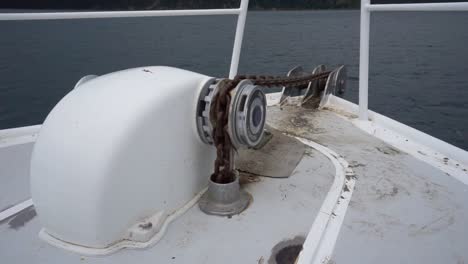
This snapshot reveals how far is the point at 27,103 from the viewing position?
10.4 metres

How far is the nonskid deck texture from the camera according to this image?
1.43 meters

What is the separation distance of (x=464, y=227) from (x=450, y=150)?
0.82 meters

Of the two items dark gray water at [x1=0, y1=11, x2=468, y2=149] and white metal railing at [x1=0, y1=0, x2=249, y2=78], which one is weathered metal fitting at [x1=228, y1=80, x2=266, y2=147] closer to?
white metal railing at [x1=0, y1=0, x2=249, y2=78]

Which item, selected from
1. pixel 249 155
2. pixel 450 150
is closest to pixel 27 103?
pixel 249 155

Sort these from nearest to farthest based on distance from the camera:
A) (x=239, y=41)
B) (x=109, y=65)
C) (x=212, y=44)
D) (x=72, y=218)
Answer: (x=72, y=218)
(x=239, y=41)
(x=109, y=65)
(x=212, y=44)

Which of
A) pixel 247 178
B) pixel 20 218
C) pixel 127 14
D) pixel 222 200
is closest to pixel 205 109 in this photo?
pixel 222 200

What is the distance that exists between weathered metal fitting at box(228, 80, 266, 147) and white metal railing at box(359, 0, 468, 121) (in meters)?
1.12

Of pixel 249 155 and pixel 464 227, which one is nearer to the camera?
pixel 464 227

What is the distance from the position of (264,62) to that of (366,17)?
14120 millimetres

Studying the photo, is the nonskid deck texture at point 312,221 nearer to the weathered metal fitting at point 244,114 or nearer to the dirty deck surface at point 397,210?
the dirty deck surface at point 397,210

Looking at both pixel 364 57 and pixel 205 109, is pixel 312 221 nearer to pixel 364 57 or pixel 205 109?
pixel 205 109

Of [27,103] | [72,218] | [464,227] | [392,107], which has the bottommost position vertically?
[392,107]

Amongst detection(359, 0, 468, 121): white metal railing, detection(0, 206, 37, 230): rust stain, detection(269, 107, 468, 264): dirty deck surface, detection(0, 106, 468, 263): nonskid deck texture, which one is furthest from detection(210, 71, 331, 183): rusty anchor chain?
detection(359, 0, 468, 121): white metal railing

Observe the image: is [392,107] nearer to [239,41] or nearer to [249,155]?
[239,41]
